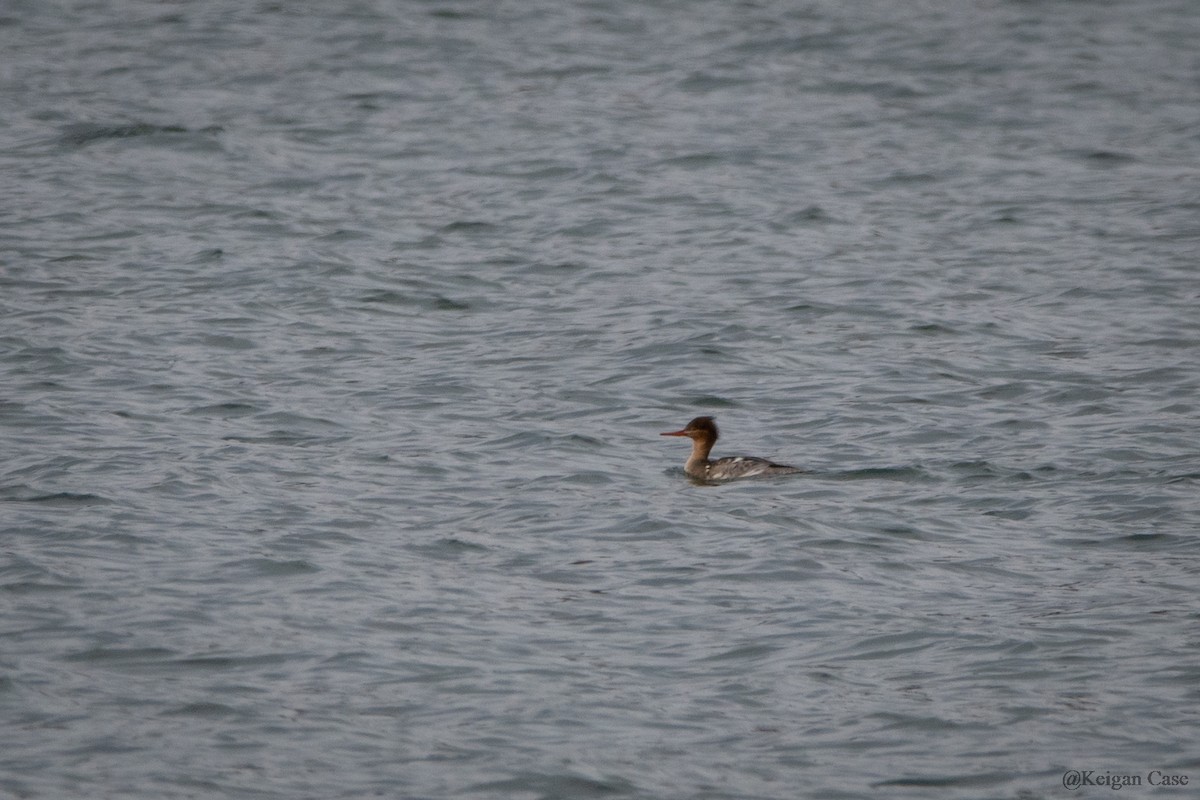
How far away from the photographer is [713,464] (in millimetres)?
11406

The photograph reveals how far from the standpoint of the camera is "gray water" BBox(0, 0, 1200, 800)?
25.3 feet

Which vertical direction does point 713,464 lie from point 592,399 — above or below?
above

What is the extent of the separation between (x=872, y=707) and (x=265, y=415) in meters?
5.91

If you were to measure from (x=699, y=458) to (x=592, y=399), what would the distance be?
166 cm

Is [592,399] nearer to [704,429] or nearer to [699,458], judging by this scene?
[704,429]

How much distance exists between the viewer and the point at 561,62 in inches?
912

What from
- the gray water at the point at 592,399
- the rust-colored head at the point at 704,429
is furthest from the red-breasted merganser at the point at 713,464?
the gray water at the point at 592,399

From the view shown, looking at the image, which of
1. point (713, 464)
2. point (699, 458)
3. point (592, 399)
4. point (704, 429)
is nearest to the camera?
point (713, 464)

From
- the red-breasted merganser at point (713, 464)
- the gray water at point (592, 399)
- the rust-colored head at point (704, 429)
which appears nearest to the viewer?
the gray water at point (592, 399)

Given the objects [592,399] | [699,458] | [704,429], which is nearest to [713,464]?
[699,458]

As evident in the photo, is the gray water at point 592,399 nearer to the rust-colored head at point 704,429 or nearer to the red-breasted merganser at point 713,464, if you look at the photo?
the red-breasted merganser at point 713,464

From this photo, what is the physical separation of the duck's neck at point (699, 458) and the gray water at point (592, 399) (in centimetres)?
12

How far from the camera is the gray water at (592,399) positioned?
303 inches

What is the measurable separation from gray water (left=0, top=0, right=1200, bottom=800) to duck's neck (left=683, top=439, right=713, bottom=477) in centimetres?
12
